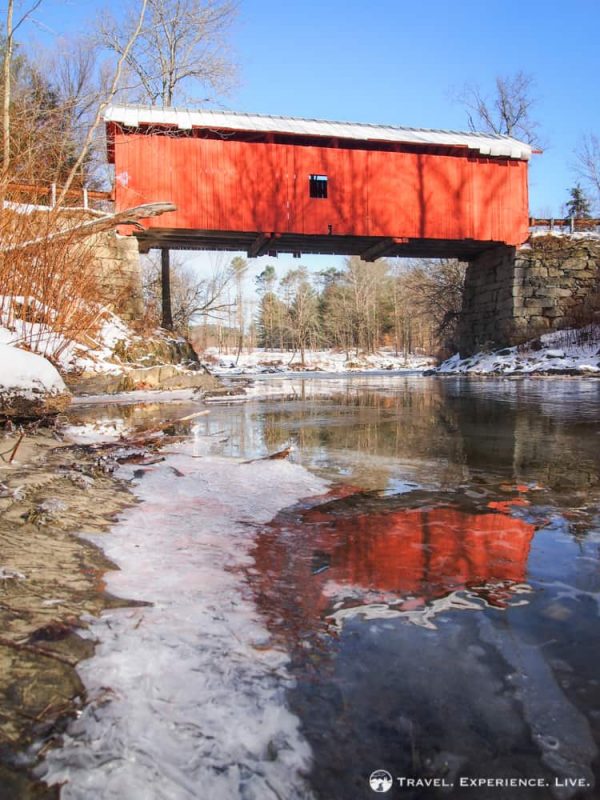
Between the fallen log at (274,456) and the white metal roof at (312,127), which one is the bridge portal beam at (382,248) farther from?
the fallen log at (274,456)

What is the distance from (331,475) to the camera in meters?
3.19

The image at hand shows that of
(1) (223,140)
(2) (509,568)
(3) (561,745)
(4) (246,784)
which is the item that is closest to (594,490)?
(2) (509,568)

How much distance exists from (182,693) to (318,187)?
695 inches

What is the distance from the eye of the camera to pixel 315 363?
1508 inches

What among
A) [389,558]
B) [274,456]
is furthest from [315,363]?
[389,558]

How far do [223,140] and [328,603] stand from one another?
17.1 meters

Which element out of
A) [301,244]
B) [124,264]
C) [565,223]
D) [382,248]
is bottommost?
[124,264]

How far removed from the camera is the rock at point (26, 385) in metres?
3.73

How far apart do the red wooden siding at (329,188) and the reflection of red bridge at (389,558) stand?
593 inches

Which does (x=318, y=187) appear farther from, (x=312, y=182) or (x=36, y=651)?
(x=36, y=651)

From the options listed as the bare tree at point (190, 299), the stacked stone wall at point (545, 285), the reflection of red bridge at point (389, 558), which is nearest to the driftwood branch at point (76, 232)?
the reflection of red bridge at point (389, 558)

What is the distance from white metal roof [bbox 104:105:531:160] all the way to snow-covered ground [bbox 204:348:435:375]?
499 inches

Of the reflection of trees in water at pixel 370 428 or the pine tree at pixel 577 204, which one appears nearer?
the reflection of trees in water at pixel 370 428

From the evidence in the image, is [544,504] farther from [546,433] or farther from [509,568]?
[546,433]
